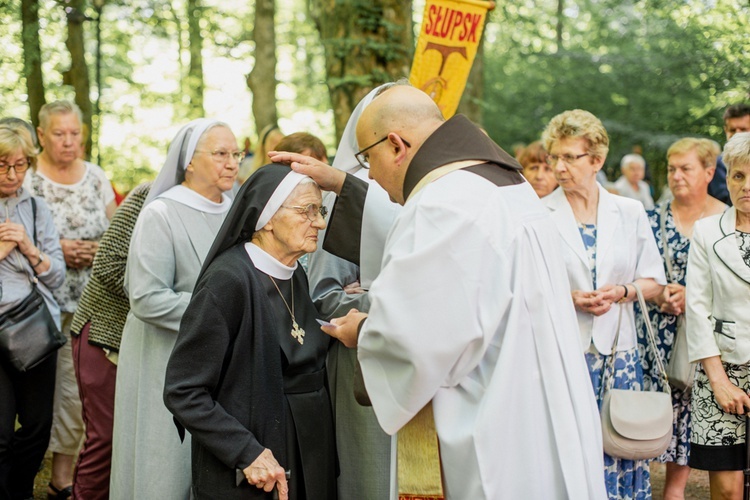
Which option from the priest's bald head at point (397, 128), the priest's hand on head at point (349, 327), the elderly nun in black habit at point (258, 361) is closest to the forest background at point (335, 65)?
the elderly nun in black habit at point (258, 361)

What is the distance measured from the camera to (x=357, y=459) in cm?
400

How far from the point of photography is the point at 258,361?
3.38m

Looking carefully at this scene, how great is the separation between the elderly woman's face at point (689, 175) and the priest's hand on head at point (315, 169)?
2.49 meters

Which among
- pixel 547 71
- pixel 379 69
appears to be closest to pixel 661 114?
pixel 547 71

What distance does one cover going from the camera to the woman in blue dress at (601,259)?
475 centimetres

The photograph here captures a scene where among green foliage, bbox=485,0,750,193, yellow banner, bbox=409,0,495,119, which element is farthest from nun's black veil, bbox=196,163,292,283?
green foliage, bbox=485,0,750,193

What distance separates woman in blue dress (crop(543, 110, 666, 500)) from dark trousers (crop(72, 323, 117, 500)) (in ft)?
8.75

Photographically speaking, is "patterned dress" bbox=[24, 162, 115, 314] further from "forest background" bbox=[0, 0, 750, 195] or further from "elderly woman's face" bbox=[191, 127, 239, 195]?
"forest background" bbox=[0, 0, 750, 195]

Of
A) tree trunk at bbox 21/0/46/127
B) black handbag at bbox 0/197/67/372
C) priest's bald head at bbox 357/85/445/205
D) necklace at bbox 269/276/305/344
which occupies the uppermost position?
tree trunk at bbox 21/0/46/127

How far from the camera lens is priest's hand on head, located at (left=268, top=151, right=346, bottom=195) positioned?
3.63 m

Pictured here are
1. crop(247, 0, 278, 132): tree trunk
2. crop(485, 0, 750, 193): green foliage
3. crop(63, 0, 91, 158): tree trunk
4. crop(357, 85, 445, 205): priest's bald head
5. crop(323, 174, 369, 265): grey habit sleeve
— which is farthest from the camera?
crop(485, 0, 750, 193): green foliage

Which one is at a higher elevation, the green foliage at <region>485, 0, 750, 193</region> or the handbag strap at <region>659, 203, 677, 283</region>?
the green foliage at <region>485, 0, 750, 193</region>

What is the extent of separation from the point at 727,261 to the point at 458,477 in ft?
7.71

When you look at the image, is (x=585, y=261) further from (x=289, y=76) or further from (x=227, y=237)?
(x=289, y=76)
